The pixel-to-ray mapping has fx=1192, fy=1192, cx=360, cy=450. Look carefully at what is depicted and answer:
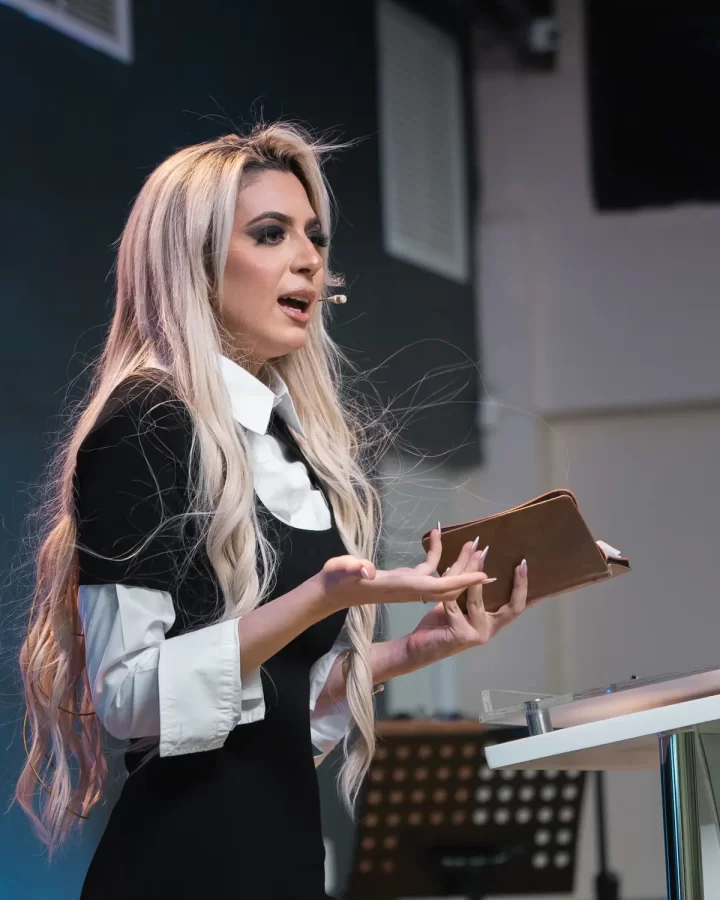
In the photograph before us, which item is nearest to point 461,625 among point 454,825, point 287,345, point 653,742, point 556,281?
Result: point 653,742

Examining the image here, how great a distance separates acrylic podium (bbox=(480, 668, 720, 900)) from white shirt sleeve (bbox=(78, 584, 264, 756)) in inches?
11.5

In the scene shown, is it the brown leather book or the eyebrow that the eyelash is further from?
the brown leather book

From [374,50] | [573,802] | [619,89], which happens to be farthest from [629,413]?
[573,802]

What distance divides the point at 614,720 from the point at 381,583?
26 cm

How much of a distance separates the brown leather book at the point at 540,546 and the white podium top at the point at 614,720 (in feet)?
0.53

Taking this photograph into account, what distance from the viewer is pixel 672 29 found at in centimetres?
521

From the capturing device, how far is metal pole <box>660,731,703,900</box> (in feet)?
4.11

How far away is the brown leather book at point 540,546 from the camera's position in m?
1.36

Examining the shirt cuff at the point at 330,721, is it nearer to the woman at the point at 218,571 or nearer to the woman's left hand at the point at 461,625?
the woman at the point at 218,571

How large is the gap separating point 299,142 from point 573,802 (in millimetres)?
2156

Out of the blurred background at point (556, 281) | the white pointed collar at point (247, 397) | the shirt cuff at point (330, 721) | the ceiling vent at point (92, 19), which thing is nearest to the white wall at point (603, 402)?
the blurred background at point (556, 281)

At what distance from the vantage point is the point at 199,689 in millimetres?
1273

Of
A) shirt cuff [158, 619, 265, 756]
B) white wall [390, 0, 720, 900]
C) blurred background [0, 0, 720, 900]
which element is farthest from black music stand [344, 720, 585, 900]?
shirt cuff [158, 619, 265, 756]

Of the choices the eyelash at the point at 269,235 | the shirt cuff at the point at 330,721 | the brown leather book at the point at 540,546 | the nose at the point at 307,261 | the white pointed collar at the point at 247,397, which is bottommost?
the shirt cuff at the point at 330,721
